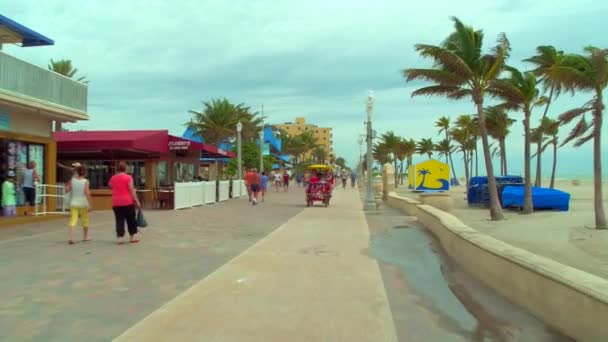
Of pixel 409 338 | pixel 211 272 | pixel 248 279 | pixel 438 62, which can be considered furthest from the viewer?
pixel 438 62

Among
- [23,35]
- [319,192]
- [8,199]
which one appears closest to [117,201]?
[8,199]

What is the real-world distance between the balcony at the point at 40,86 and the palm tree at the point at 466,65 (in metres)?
11.2

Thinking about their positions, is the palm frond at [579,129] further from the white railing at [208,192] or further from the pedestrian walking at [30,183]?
the pedestrian walking at [30,183]

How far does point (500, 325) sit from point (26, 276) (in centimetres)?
620

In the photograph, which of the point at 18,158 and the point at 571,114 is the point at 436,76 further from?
the point at 18,158

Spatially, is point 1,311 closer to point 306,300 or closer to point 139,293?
point 139,293

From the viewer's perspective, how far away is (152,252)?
10117mm

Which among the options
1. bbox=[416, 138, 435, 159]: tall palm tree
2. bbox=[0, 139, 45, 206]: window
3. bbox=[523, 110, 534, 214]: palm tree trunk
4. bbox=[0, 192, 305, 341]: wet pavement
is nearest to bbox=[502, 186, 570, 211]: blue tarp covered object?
bbox=[523, 110, 534, 214]: palm tree trunk

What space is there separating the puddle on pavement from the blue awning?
1249 centimetres

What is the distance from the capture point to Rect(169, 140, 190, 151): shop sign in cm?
2314

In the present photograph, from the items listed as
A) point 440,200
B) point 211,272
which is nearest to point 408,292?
point 211,272

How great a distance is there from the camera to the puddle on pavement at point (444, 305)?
5.34m

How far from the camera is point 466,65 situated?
18.9 m

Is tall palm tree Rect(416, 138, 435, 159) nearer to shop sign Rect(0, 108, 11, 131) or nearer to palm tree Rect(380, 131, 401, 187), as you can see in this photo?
palm tree Rect(380, 131, 401, 187)
